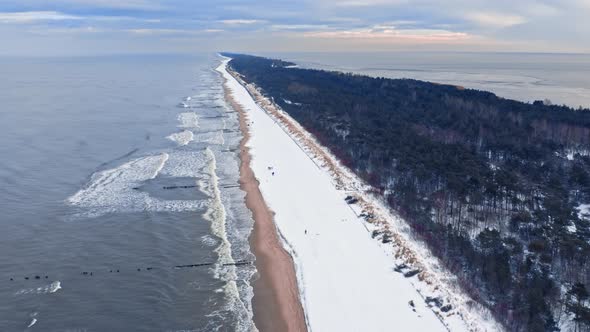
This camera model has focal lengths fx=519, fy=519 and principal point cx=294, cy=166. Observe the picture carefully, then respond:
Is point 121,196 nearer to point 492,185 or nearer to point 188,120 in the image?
point 492,185

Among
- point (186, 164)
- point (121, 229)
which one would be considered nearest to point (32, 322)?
point (121, 229)

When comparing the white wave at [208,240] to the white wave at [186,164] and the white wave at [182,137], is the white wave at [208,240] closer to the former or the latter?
the white wave at [186,164]

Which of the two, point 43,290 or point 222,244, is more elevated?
point 222,244

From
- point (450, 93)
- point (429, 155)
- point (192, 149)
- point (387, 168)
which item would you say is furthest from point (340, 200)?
point (450, 93)

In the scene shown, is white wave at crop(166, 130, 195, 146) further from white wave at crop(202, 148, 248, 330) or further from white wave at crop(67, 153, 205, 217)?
white wave at crop(202, 148, 248, 330)

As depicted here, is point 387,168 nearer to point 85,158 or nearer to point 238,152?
point 238,152

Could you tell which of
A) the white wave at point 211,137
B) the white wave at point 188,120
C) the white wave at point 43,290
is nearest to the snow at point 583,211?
the white wave at point 43,290
